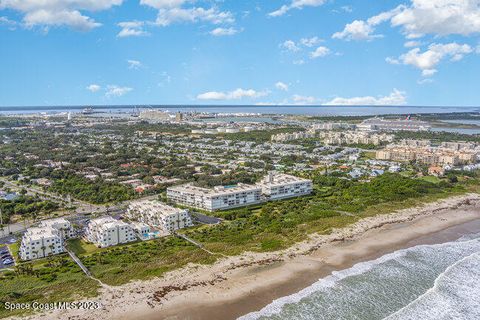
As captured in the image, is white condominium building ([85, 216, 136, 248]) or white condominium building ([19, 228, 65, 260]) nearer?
white condominium building ([19, 228, 65, 260])

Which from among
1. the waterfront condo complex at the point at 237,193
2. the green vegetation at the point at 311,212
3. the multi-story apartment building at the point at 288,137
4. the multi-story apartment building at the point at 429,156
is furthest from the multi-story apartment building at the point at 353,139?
the waterfront condo complex at the point at 237,193

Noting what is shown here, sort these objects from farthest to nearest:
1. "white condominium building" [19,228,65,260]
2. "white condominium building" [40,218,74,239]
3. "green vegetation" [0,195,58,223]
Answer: "green vegetation" [0,195,58,223] < "white condominium building" [40,218,74,239] < "white condominium building" [19,228,65,260]

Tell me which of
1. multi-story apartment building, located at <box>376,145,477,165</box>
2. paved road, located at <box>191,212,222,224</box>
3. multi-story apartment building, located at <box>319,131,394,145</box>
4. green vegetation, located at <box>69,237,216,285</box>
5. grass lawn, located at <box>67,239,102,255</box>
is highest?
multi-story apartment building, located at <box>319,131,394,145</box>

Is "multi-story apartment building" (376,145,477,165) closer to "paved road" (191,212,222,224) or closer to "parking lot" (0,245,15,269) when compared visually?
"paved road" (191,212,222,224)

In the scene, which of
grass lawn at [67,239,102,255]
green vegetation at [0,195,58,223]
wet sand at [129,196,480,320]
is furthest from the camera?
green vegetation at [0,195,58,223]

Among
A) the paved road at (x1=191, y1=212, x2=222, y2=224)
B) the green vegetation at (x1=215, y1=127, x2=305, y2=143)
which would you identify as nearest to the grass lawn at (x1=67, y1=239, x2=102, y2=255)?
the paved road at (x1=191, y1=212, x2=222, y2=224)

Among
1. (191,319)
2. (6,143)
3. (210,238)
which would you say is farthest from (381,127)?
(191,319)

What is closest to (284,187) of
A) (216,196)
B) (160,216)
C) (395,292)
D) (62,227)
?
(216,196)
